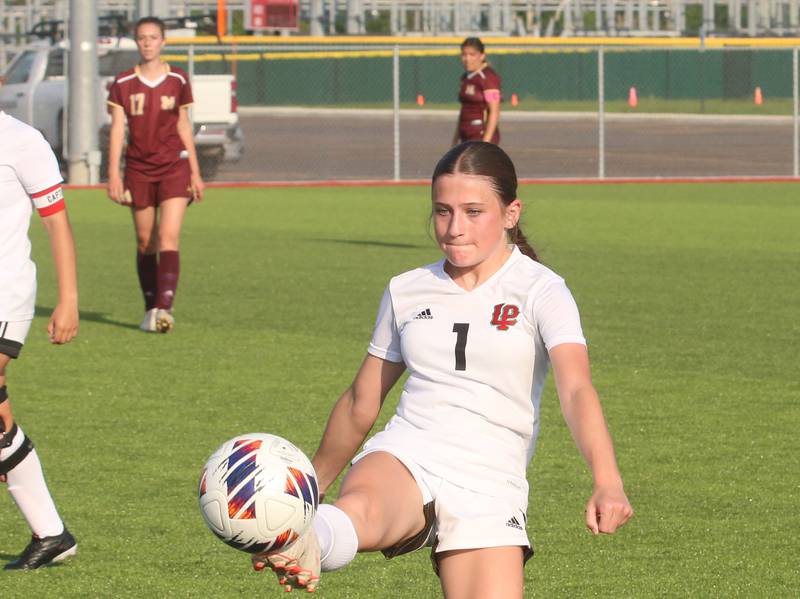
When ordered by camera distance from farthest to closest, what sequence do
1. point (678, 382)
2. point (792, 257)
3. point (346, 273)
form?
point (792, 257), point (346, 273), point (678, 382)

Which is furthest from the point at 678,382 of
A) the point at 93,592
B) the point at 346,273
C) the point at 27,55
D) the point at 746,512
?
the point at 27,55

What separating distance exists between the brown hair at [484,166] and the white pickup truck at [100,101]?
72.5 ft

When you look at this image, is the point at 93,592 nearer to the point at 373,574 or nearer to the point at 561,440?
the point at 373,574

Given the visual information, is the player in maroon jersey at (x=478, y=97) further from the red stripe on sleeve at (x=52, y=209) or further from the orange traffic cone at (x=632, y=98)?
the orange traffic cone at (x=632, y=98)

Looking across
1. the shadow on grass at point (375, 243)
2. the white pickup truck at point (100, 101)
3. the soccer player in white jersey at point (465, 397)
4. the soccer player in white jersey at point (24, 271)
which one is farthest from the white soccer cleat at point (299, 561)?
the white pickup truck at point (100, 101)

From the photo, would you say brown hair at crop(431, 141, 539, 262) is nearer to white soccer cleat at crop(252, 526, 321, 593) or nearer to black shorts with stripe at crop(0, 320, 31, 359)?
white soccer cleat at crop(252, 526, 321, 593)

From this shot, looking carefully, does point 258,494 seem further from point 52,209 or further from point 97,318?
point 97,318

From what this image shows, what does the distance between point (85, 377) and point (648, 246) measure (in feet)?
28.7

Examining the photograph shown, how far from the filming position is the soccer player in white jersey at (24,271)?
5547mm

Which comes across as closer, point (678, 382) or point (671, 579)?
point (671, 579)

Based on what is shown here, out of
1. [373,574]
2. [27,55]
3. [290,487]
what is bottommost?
[373,574]

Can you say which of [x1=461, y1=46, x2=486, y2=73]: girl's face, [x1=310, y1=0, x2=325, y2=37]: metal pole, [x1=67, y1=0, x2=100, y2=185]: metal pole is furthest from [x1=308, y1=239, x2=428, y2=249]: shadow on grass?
[x1=310, y1=0, x2=325, y2=37]: metal pole

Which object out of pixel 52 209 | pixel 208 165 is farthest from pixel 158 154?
pixel 208 165

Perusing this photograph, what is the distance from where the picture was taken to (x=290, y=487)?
3.67m
